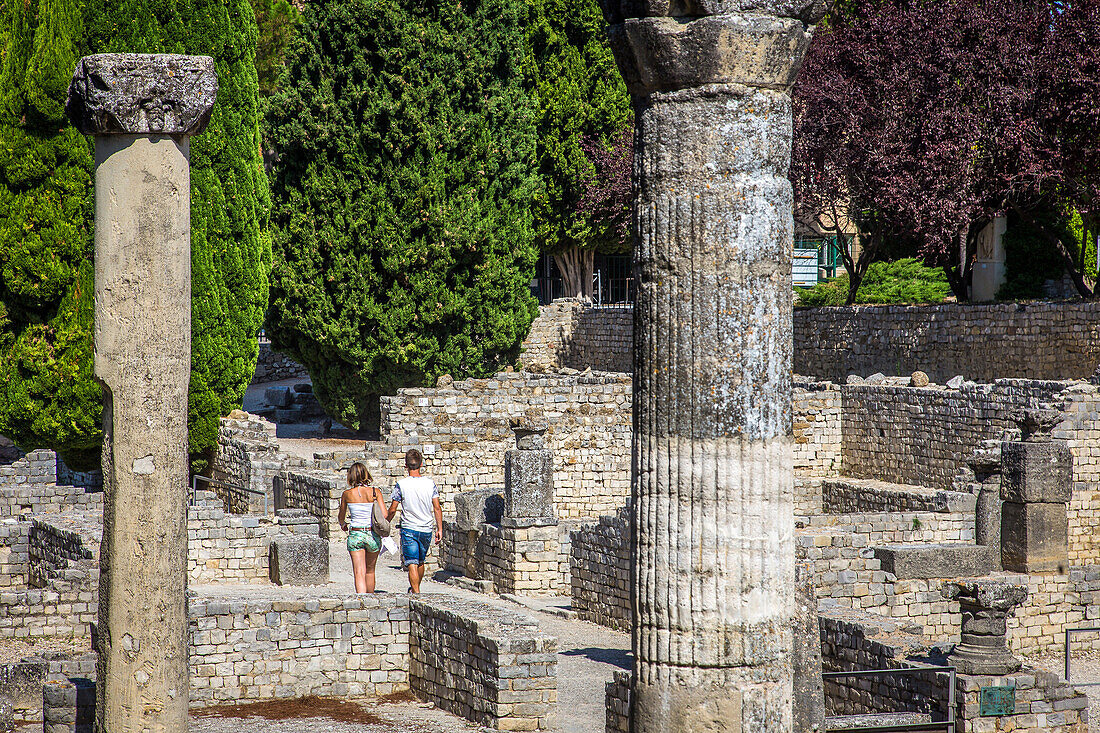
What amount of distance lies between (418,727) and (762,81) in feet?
18.6

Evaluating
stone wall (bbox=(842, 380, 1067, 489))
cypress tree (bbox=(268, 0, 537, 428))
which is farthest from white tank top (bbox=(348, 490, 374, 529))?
cypress tree (bbox=(268, 0, 537, 428))

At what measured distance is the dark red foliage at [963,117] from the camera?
2284 centimetres

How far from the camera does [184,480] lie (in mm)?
7297

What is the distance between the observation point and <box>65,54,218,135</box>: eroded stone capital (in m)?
7.19

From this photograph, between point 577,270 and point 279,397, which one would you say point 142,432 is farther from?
point 577,270

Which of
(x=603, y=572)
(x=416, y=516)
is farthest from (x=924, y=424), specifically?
(x=416, y=516)

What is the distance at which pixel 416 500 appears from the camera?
1182 cm

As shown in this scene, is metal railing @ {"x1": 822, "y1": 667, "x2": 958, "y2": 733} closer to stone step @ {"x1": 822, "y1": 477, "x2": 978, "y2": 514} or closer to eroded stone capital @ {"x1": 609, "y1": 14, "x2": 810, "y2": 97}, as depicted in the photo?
eroded stone capital @ {"x1": 609, "y1": 14, "x2": 810, "y2": 97}

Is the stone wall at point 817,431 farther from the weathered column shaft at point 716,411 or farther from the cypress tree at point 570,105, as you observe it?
the weathered column shaft at point 716,411

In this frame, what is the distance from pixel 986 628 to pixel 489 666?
342cm

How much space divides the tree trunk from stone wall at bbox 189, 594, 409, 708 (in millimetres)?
25433

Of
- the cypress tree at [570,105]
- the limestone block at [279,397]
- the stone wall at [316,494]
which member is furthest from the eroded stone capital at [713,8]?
the cypress tree at [570,105]

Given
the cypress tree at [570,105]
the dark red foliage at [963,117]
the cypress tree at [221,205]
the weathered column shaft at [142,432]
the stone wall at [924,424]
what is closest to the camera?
the weathered column shaft at [142,432]

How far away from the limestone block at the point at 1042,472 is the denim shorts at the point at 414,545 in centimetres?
668
